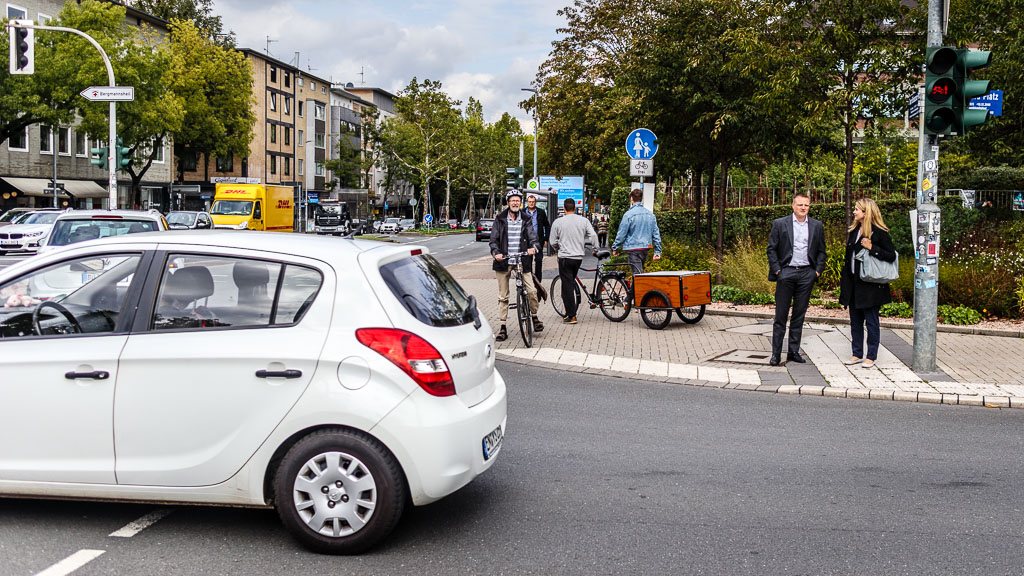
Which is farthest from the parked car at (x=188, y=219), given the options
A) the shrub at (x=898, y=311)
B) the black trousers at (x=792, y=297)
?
the black trousers at (x=792, y=297)

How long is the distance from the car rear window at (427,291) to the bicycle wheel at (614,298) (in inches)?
345

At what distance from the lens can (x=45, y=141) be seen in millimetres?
52375

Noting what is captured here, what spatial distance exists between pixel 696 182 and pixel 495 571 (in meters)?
23.5

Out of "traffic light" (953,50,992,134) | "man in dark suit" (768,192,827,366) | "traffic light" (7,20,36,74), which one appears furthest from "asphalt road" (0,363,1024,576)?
"traffic light" (7,20,36,74)

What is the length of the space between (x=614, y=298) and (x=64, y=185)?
46.7 m

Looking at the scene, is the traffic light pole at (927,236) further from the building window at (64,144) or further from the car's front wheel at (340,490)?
the building window at (64,144)

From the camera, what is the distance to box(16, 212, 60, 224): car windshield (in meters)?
27.1

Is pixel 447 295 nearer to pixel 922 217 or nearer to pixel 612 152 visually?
pixel 922 217

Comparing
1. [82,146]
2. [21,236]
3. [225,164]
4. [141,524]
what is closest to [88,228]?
[141,524]

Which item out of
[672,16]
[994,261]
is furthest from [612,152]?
[994,261]

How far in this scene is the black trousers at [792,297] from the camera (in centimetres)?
1021

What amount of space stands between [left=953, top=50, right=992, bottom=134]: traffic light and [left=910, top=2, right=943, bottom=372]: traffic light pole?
0.93 ft

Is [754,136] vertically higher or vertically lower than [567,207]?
higher

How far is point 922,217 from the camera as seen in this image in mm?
9516
